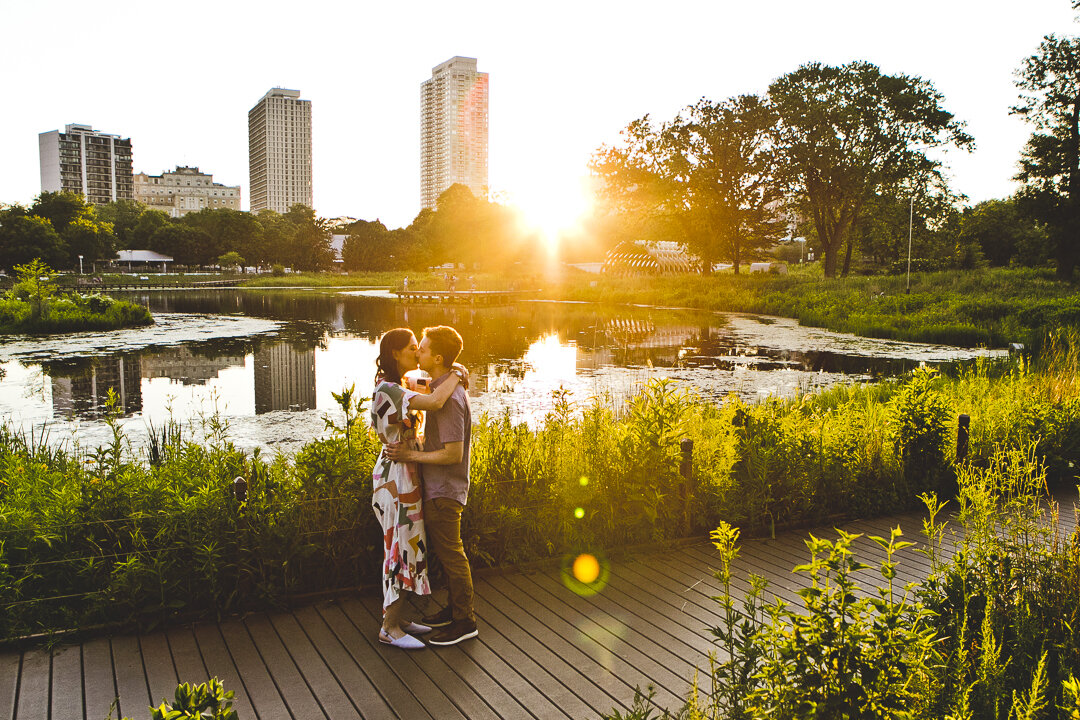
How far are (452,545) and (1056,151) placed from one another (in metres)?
39.2

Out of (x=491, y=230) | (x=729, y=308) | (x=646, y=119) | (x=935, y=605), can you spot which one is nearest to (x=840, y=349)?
(x=729, y=308)

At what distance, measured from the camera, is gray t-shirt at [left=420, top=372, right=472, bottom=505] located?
387cm

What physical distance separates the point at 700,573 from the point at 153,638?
3359 mm

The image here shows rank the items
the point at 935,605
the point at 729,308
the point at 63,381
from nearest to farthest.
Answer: the point at 935,605, the point at 63,381, the point at 729,308

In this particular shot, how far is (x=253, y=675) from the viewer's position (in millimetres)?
3668

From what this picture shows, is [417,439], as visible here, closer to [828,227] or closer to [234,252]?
[828,227]

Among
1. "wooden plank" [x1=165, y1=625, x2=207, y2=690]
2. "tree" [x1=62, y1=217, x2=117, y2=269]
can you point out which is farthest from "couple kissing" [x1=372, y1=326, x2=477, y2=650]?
"tree" [x1=62, y1=217, x2=117, y2=269]

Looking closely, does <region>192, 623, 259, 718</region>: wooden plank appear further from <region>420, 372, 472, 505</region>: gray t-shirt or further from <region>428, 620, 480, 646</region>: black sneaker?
<region>420, 372, 472, 505</region>: gray t-shirt

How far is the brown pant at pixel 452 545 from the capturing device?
13.1ft

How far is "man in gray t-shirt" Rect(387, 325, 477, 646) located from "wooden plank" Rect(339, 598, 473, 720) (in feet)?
0.70

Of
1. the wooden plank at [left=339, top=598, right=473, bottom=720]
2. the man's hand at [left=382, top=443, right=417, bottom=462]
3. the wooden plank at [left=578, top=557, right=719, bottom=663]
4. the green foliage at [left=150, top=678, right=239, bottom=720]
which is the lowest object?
the wooden plank at [left=578, top=557, right=719, bottom=663]

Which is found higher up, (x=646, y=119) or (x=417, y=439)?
(x=646, y=119)

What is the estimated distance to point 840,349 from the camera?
71.5ft

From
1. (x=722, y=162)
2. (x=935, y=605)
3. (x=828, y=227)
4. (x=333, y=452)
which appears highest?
(x=722, y=162)
